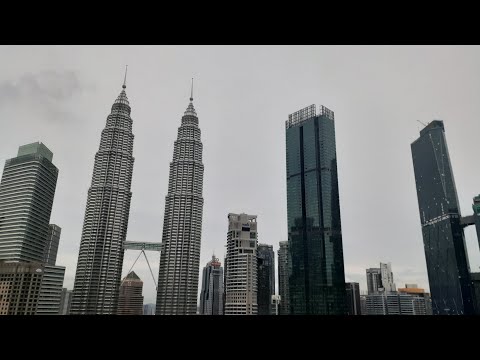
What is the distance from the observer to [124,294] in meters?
111

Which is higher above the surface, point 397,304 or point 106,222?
point 106,222

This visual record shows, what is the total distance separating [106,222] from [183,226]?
19.6 meters

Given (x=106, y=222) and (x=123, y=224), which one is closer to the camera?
(x=106, y=222)

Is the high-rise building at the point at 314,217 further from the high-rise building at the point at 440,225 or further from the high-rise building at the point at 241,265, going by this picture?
the high-rise building at the point at 440,225

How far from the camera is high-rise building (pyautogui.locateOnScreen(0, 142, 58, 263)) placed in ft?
290

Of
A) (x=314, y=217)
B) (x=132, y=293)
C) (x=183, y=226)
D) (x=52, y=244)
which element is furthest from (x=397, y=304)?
(x=52, y=244)

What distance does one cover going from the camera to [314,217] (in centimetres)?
8500

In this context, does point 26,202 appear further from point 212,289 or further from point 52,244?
point 212,289

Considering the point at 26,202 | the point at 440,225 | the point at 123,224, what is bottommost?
the point at 123,224

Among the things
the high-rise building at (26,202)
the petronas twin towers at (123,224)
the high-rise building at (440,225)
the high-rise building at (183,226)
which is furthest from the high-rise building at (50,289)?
the high-rise building at (440,225)

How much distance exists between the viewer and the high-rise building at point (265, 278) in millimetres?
93000

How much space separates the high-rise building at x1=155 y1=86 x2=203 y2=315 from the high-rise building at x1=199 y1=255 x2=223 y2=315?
39.1 m
